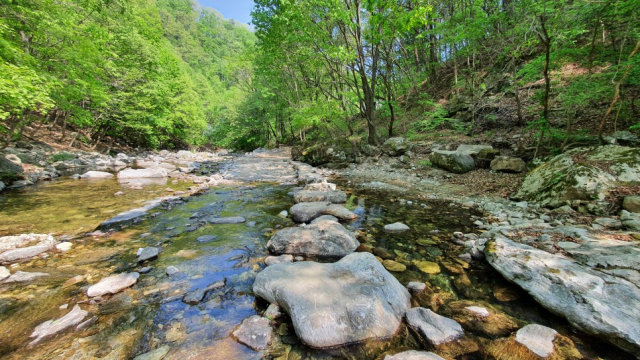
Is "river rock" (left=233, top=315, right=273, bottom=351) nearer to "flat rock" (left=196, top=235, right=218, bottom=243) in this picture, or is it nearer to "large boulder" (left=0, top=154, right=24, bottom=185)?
"flat rock" (left=196, top=235, right=218, bottom=243)

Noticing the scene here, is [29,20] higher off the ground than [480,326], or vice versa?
[29,20]

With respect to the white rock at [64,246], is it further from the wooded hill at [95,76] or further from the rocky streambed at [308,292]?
the wooded hill at [95,76]

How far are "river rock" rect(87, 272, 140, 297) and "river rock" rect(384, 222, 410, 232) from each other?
3.72m

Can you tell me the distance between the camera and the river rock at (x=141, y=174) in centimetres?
907

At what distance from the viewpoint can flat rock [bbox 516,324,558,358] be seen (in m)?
1.73

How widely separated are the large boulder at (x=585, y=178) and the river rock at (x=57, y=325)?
270 inches

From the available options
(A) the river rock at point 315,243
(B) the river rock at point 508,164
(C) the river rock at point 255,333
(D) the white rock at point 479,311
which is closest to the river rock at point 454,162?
(B) the river rock at point 508,164

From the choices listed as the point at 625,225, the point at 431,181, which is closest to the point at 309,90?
the point at 431,181

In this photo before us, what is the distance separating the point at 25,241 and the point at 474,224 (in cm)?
719

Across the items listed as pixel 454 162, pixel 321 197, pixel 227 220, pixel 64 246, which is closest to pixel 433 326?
pixel 227 220

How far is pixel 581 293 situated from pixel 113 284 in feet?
14.7

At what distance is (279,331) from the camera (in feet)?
6.59

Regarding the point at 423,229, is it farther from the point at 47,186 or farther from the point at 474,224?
the point at 47,186

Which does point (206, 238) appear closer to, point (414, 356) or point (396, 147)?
point (414, 356)
